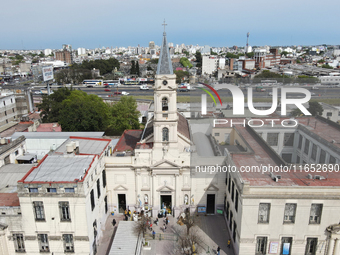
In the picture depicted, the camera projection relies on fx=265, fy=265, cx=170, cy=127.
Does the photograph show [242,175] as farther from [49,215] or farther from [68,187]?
Answer: [49,215]

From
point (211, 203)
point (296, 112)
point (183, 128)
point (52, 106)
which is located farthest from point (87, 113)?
point (296, 112)

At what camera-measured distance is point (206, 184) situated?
34750 millimetres

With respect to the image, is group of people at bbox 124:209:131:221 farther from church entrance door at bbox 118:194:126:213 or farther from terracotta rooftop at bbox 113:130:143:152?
terracotta rooftop at bbox 113:130:143:152

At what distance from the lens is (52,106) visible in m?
63.2

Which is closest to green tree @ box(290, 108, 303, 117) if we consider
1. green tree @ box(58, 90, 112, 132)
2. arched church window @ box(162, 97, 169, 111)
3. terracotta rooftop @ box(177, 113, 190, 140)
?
terracotta rooftop @ box(177, 113, 190, 140)

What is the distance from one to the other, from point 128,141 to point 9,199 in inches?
728

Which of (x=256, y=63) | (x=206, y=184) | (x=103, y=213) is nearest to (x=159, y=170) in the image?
(x=206, y=184)

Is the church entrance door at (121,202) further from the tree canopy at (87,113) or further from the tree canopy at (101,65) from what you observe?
the tree canopy at (101,65)

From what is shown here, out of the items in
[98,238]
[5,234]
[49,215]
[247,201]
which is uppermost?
[247,201]

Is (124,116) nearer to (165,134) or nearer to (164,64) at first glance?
(165,134)

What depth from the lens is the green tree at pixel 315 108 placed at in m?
41.4

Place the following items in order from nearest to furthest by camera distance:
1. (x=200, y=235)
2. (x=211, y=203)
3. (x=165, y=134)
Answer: (x=200, y=235), (x=165, y=134), (x=211, y=203)

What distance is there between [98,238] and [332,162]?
95.4ft

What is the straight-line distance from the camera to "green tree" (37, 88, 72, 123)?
2446 inches
